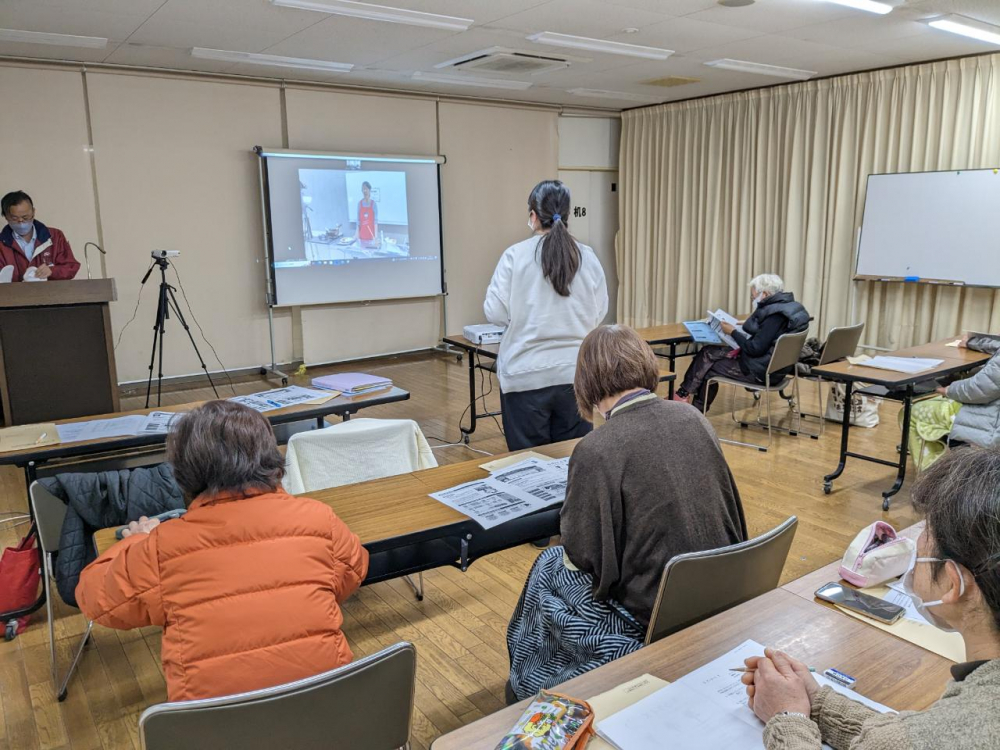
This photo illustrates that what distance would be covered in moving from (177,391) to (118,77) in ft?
8.70

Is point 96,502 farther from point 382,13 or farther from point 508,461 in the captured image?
point 382,13

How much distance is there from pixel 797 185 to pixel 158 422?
6384mm

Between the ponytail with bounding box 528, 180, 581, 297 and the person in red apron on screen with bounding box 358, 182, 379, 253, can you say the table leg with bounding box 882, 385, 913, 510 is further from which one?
the person in red apron on screen with bounding box 358, 182, 379, 253

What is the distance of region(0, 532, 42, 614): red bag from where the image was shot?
106 inches

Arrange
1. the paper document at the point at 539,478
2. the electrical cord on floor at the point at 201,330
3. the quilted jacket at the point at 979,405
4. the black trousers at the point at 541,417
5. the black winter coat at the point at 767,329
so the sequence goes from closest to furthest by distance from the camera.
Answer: the paper document at the point at 539,478 < the black trousers at the point at 541,417 < the quilted jacket at the point at 979,405 < the black winter coat at the point at 767,329 < the electrical cord on floor at the point at 201,330

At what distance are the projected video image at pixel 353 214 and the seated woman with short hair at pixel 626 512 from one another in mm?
5831

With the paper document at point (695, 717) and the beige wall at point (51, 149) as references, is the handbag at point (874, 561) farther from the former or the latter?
the beige wall at point (51, 149)

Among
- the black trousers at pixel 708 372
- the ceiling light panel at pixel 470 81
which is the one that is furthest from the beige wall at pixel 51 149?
the black trousers at pixel 708 372

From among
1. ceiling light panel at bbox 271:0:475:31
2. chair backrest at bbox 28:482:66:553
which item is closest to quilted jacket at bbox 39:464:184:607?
chair backrest at bbox 28:482:66:553

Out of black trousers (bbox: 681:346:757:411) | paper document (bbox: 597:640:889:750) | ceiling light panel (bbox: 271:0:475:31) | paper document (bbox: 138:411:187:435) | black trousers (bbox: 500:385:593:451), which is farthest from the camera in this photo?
black trousers (bbox: 681:346:757:411)

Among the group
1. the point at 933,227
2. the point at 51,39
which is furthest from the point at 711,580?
the point at 933,227

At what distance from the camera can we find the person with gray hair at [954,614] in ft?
2.83

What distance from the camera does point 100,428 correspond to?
2883 millimetres

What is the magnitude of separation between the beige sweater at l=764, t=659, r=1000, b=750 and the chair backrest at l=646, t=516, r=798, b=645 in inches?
17.1
